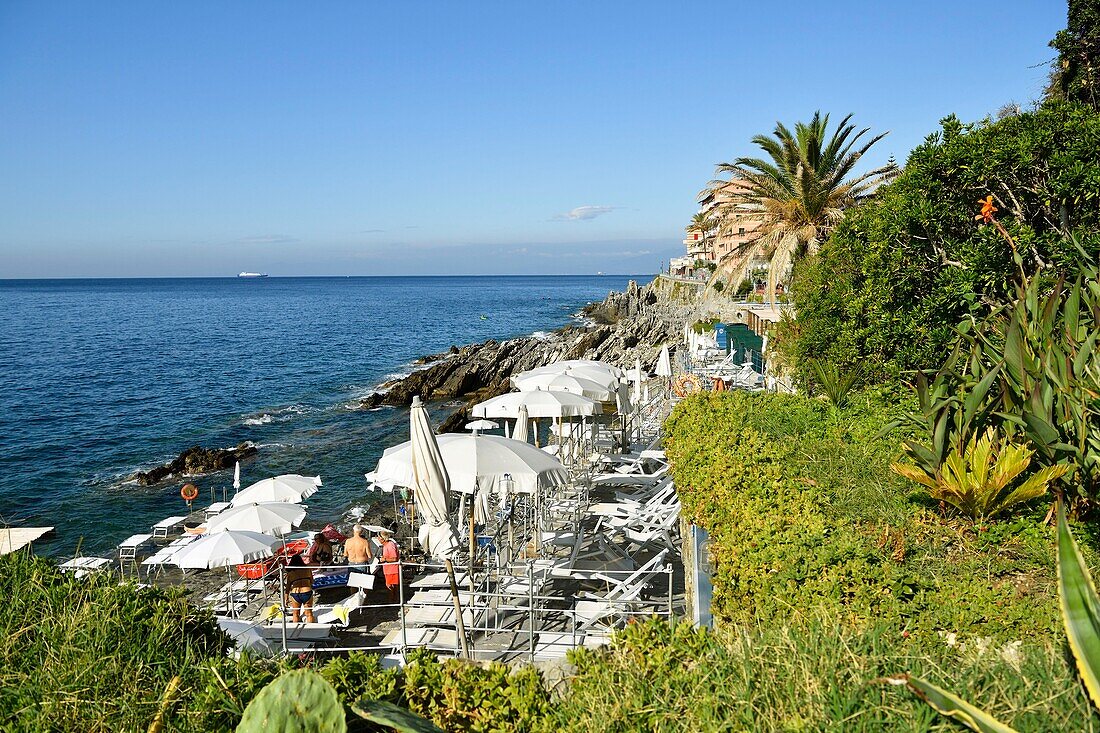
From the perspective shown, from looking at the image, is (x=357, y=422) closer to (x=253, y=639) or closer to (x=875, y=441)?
(x=253, y=639)

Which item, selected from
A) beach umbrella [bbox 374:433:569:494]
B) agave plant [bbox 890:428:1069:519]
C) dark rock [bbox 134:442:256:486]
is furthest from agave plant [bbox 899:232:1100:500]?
dark rock [bbox 134:442:256:486]

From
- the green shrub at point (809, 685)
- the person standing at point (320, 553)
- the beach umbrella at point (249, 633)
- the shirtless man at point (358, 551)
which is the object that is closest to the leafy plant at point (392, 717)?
the green shrub at point (809, 685)

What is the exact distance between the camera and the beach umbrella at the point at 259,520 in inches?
455

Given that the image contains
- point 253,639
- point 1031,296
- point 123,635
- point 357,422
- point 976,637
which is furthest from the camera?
point 357,422

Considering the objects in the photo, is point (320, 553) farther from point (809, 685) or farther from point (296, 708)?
point (809, 685)

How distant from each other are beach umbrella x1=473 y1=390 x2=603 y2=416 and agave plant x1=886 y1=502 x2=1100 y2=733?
910cm

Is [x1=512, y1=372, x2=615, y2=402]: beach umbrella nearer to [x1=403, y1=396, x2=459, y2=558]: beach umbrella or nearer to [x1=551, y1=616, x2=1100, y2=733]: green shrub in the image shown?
[x1=403, y1=396, x2=459, y2=558]: beach umbrella

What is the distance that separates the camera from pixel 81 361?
52781 mm

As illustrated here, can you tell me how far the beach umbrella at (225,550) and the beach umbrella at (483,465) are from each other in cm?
280

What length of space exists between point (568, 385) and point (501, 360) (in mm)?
26504

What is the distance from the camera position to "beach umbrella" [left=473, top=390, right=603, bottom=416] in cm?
1188

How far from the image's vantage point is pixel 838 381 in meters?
11.1

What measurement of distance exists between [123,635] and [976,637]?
15.6 feet

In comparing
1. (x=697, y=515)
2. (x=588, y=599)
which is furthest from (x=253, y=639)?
(x=697, y=515)
